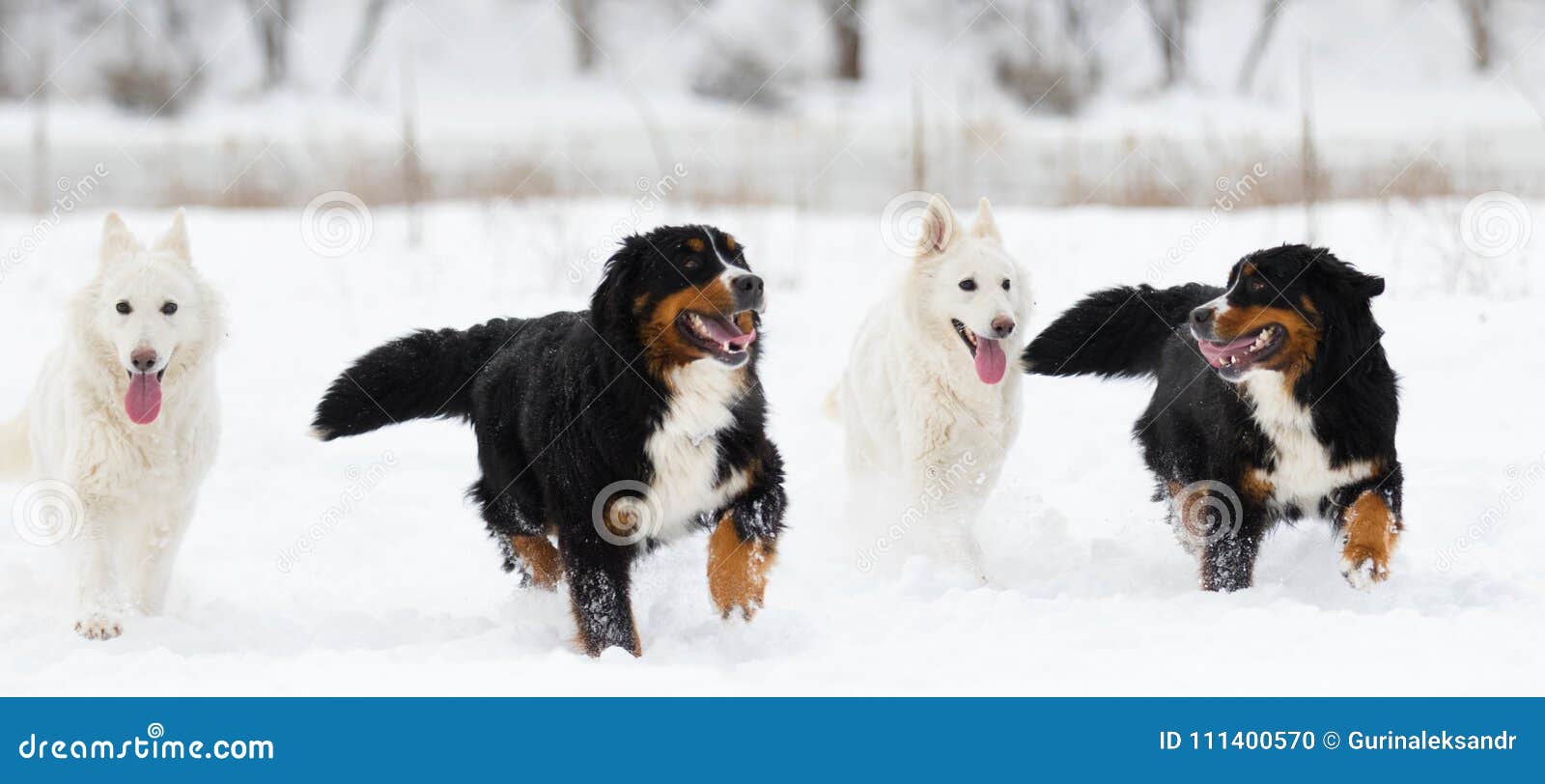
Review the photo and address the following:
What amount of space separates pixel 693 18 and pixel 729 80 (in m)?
1.67

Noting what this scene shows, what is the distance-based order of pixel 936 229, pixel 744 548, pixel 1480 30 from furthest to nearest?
pixel 1480 30 < pixel 936 229 < pixel 744 548

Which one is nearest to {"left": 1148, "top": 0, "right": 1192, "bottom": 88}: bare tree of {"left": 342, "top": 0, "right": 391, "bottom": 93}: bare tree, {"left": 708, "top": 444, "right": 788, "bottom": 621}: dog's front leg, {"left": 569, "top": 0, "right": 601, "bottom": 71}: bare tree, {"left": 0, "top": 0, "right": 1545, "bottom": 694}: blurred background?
{"left": 0, "top": 0, "right": 1545, "bottom": 694}: blurred background

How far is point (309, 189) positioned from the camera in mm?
16406

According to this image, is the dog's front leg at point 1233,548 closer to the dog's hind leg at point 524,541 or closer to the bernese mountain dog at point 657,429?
the bernese mountain dog at point 657,429

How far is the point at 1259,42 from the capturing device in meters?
25.4

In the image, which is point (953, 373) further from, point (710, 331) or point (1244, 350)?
point (710, 331)

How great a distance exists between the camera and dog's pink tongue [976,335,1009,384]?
6.07 meters

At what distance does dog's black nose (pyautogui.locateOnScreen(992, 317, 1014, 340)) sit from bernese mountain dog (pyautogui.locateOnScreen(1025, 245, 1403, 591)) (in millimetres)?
802

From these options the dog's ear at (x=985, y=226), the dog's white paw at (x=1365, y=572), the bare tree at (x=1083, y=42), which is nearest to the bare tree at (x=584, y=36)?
the bare tree at (x=1083, y=42)

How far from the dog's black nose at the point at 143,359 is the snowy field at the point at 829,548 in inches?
36.4

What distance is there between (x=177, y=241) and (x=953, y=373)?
3.27 meters

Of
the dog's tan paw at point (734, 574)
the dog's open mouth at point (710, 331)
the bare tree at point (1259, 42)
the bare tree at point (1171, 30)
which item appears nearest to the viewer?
the dog's open mouth at point (710, 331)

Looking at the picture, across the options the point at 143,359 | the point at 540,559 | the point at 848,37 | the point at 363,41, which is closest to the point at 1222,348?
the point at 540,559

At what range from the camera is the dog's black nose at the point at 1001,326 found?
5.90 m
